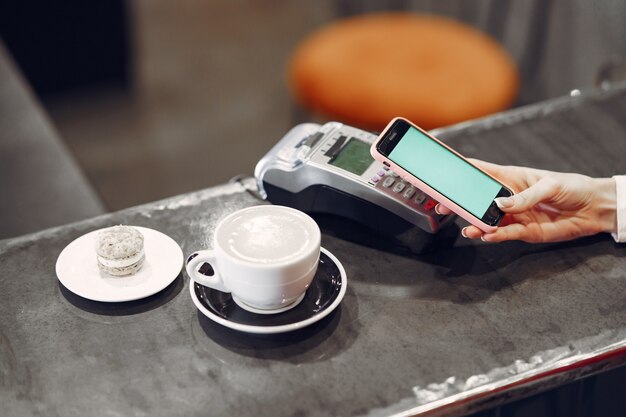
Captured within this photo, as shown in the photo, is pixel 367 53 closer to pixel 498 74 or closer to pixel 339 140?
pixel 498 74

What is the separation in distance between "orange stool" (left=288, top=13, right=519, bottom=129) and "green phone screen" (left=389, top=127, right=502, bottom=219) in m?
1.08

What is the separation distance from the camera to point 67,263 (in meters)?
0.99

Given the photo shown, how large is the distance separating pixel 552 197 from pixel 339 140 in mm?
281

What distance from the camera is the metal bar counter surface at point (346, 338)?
0.84 metres

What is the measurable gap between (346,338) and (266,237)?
0.14 meters

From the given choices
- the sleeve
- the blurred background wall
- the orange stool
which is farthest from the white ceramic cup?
the blurred background wall

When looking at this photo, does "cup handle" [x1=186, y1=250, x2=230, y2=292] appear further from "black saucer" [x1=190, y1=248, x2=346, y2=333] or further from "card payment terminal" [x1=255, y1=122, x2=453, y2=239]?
"card payment terminal" [x1=255, y1=122, x2=453, y2=239]

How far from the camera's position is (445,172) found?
39.3 inches

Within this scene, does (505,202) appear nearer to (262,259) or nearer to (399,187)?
(399,187)

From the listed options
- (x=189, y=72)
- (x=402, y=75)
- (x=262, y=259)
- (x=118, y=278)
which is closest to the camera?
(x=262, y=259)

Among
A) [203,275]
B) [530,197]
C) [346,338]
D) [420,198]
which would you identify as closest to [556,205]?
[530,197]

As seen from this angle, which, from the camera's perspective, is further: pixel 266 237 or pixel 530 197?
pixel 530 197

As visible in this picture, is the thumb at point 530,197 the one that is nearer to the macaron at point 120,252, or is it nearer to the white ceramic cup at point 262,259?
the white ceramic cup at point 262,259

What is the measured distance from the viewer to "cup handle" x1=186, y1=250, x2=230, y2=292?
0.89m
